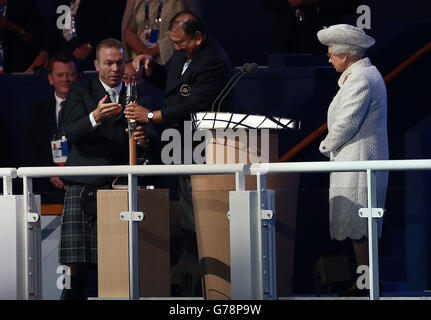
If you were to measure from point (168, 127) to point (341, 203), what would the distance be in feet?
6.24

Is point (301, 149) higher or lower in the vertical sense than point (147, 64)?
lower

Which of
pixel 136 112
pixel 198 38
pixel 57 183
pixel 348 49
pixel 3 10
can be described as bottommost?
pixel 57 183

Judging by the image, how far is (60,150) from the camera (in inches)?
266

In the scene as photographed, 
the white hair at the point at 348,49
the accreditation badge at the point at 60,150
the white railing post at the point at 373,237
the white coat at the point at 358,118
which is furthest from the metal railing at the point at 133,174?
the accreditation badge at the point at 60,150

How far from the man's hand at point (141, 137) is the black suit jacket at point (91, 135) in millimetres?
140

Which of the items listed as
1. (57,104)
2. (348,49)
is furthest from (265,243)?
(57,104)

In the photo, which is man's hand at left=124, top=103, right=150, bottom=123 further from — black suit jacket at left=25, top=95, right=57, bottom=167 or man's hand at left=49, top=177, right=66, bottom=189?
black suit jacket at left=25, top=95, right=57, bottom=167

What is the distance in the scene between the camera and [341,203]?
4465 millimetres

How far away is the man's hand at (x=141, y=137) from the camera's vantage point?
17.9 ft

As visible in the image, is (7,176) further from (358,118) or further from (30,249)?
(358,118)

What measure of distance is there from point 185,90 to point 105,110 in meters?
0.74

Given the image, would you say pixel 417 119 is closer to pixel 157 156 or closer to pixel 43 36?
pixel 157 156

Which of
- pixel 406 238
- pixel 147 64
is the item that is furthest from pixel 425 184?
pixel 147 64
